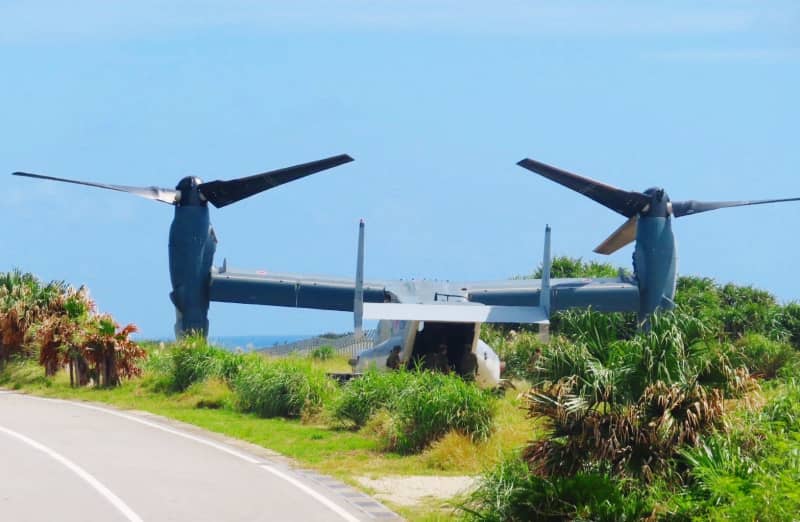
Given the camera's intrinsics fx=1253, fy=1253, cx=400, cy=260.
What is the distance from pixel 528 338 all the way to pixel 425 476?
75.6 feet

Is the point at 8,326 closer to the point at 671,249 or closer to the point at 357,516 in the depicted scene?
the point at 671,249

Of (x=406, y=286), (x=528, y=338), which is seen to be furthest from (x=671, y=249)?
(x=528, y=338)

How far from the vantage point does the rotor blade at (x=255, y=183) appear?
30.5m

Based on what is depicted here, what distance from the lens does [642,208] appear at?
30.6 metres

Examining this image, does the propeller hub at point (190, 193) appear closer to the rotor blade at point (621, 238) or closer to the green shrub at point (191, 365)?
the green shrub at point (191, 365)

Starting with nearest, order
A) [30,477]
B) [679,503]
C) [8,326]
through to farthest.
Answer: [679,503], [30,477], [8,326]

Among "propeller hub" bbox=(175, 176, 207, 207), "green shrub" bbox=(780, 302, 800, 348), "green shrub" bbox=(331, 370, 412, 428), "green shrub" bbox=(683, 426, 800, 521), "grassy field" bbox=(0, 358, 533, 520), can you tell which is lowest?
"grassy field" bbox=(0, 358, 533, 520)

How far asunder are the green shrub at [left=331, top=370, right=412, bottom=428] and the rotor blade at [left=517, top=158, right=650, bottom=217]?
9188 mm

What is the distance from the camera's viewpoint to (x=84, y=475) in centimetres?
1560

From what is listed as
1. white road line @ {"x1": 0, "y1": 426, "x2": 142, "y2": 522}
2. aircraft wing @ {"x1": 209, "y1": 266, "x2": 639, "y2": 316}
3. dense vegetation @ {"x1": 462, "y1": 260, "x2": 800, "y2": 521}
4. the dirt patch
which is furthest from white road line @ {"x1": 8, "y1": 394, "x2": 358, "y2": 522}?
aircraft wing @ {"x1": 209, "y1": 266, "x2": 639, "y2": 316}

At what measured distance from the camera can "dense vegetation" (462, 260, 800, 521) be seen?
11195 mm

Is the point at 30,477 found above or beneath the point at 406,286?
beneath

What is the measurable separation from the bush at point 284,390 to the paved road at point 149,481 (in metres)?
2.74

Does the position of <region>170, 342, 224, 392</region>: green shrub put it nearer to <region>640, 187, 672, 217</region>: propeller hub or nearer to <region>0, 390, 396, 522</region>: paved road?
<region>0, 390, 396, 522</region>: paved road
